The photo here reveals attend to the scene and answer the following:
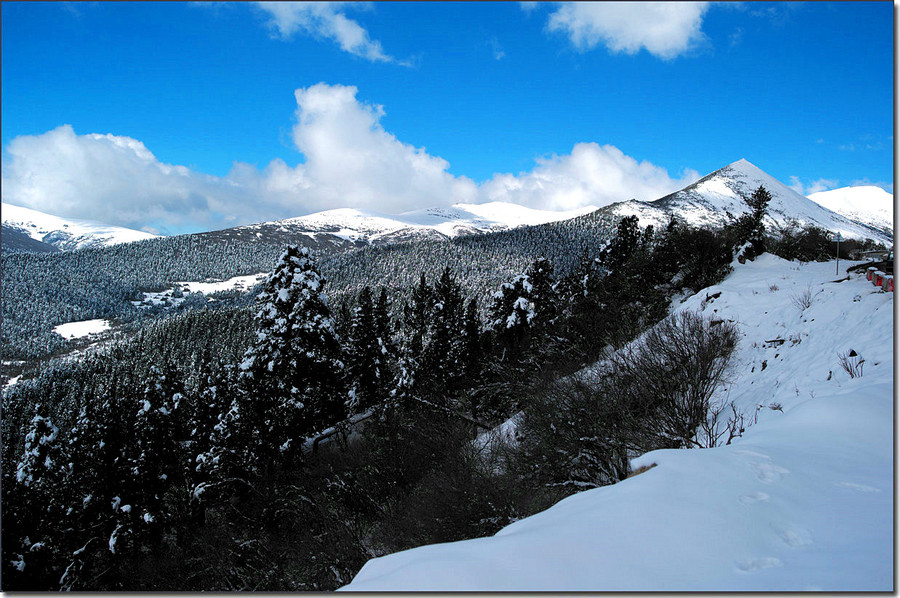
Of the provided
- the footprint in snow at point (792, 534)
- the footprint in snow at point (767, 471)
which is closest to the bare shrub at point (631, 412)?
the footprint in snow at point (767, 471)

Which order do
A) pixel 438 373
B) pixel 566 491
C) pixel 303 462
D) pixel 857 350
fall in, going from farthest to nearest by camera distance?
pixel 438 373, pixel 303 462, pixel 566 491, pixel 857 350

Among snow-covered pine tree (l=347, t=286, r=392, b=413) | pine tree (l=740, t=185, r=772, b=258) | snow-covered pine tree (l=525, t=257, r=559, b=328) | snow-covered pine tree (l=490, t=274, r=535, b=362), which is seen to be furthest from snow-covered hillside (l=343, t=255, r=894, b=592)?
snow-covered pine tree (l=525, t=257, r=559, b=328)

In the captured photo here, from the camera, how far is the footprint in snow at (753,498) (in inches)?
180

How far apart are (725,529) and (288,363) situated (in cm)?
1545

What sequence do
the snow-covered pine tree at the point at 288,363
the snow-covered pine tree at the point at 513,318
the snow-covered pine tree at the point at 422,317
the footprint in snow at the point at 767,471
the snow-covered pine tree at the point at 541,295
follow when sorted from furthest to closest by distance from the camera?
the snow-covered pine tree at the point at 422,317 < the snow-covered pine tree at the point at 541,295 < the snow-covered pine tree at the point at 513,318 < the snow-covered pine tree at the point at 288,363 < the footprint in snow at the point at 767,471

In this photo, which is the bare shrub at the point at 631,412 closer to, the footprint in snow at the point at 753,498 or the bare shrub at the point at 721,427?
the bare shrub at the point at 721,427

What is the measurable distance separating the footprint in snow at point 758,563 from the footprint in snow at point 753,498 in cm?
75

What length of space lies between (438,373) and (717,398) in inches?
844

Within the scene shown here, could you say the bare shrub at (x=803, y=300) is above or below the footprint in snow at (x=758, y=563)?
above

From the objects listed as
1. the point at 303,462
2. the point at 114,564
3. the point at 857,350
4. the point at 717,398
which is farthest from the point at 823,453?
the point at 114,564

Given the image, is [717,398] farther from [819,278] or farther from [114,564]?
[114,564]

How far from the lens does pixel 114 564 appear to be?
63.7 feet

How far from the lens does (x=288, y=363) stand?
55.2 ft

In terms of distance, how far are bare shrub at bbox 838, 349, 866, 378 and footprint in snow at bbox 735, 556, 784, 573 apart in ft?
24.8
